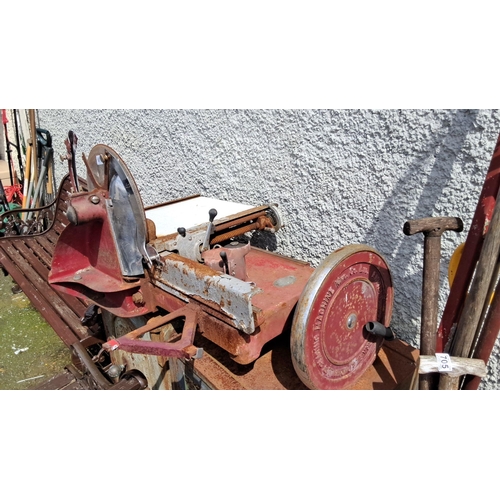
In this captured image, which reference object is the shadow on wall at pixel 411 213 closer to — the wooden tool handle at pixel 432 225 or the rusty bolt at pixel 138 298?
the wooden tool handle at pixel 432 225

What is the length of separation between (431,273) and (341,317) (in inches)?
17.0

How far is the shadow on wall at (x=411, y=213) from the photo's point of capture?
6.12 feet

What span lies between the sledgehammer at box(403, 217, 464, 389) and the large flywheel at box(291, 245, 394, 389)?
293 millimetres

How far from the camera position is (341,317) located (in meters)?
1.82

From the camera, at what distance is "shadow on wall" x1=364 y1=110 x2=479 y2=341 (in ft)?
6.12

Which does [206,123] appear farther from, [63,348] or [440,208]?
[63,348]

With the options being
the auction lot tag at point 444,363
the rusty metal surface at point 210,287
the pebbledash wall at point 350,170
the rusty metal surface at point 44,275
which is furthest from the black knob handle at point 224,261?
the rusty metal surface at point 44,275

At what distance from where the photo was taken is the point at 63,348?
3.83 meters

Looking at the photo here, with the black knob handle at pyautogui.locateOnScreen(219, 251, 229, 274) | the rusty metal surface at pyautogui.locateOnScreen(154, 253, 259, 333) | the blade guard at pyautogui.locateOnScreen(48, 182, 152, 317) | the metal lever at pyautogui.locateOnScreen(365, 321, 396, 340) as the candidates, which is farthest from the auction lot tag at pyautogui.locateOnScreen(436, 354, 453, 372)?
the blade guard at pyautogui.locateOnScreen(48, 182, 152, 317)

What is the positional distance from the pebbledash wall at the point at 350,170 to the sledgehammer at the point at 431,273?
1.38 ft

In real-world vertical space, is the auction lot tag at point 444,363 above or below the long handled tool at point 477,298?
below

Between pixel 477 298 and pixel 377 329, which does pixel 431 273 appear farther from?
pixel 377 329

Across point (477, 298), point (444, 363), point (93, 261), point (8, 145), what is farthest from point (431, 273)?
point (8, 145)

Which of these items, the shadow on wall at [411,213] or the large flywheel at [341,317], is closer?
the large flywheel at [341,317]
